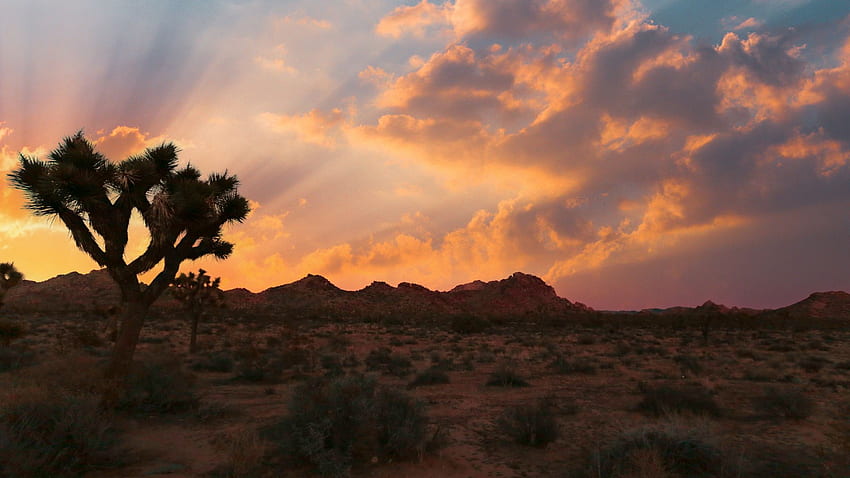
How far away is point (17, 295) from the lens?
89125mm

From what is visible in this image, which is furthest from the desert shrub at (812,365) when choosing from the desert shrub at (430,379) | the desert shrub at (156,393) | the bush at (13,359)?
the bush at (13,359)

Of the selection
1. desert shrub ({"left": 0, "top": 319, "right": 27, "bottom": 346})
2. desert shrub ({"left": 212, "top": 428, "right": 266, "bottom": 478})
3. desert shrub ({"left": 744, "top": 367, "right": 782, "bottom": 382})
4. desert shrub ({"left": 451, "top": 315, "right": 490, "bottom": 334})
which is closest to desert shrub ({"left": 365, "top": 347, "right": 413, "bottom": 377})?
desert shrub ({"left": 212, "top": 428, "right": 266, "bottom": 478})

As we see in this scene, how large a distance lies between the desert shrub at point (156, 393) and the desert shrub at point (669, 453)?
363 inches

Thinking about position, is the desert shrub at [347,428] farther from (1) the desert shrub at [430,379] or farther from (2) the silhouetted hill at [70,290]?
(2) the silhouetted hill at [70,290]

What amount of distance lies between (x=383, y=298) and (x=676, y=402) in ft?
302

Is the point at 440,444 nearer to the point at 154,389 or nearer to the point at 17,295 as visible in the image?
the point at 154,389

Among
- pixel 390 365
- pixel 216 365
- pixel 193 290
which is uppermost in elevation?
pixel 193 290

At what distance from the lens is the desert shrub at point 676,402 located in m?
10.8

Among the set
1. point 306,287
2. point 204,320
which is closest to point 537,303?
point 306,287

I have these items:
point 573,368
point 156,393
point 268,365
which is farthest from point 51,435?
point 573,368

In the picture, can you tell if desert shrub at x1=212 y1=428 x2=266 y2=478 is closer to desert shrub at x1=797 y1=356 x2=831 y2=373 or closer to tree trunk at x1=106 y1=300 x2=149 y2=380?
tree trunk at x1=106 y1=300 x2=149 y2=380

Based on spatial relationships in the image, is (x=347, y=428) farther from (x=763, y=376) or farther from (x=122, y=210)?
(x=763, y=376)

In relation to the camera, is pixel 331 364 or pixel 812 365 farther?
pixel 331 364

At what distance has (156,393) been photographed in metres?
11.1
